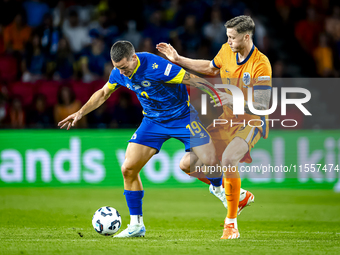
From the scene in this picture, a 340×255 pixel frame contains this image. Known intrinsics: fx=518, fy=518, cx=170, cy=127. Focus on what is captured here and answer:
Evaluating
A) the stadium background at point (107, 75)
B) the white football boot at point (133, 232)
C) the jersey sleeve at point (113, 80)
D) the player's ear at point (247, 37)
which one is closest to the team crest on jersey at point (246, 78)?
the player's ear at point (247, 37)

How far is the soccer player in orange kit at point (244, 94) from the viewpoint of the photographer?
551cm

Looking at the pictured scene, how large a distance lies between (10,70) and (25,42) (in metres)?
0.92

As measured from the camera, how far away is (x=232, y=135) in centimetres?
602

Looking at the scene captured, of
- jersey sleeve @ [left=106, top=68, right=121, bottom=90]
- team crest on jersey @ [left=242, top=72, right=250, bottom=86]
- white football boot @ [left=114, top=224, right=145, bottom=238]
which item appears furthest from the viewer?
jersey sleeve @ [left=106, top=68, right=121, bottom=90]

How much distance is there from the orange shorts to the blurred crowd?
4842 millimetres

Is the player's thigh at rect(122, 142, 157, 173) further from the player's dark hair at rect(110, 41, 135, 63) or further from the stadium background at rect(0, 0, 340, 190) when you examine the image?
the stadium background at rect(0, 0, 340, 190)

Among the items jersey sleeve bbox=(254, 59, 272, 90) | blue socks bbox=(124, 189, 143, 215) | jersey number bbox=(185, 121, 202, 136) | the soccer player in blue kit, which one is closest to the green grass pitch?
blue socks bbox=(124, 189, 143, 215)

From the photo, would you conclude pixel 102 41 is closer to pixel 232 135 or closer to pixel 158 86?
pixel 158 86

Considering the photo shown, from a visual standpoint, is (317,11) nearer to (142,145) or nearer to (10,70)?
(10,70)

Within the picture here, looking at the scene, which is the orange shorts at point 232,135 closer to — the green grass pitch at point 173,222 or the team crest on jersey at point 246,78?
the team crest on jersey at point 246,78

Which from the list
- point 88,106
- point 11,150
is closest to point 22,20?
point 11,150

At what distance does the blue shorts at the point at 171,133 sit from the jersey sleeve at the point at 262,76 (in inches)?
33.9

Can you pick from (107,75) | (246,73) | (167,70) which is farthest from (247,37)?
(107,75)

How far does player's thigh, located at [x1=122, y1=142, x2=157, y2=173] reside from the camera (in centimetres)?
567
